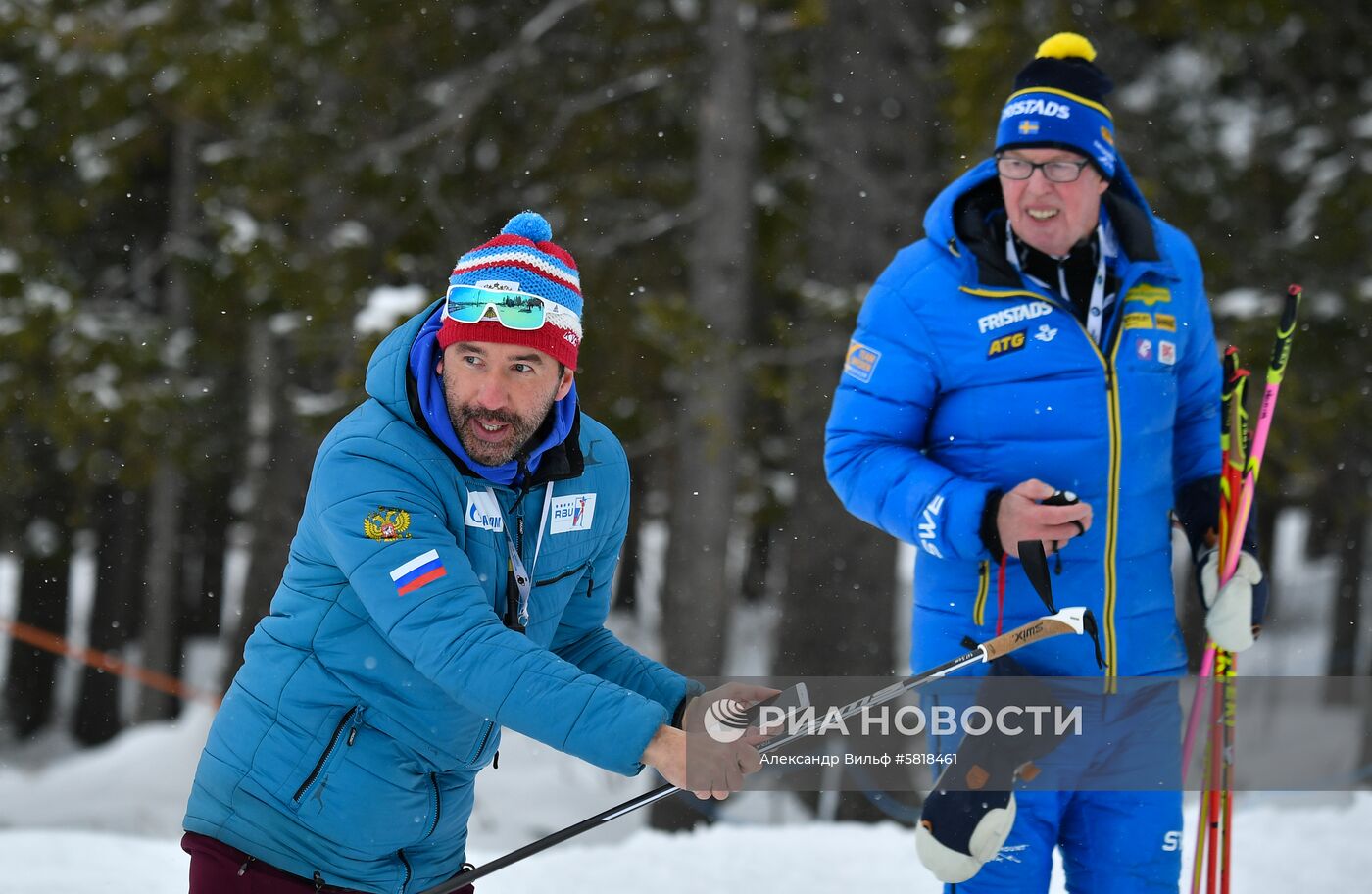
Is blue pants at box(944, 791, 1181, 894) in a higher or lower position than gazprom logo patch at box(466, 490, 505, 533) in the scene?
lower

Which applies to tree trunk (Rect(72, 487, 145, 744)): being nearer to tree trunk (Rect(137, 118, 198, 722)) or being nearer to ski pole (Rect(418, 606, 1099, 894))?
tree trunk (Rect(137, 118, 198, 722))

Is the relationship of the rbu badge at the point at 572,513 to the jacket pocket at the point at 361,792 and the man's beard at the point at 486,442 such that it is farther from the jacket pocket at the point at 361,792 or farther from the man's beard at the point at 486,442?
the jacket pocket at the point at 361,792

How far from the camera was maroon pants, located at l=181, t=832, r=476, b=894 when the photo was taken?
271cm

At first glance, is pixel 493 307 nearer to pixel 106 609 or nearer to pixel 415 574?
pixel 415 574

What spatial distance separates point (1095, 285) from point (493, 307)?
1623 millimetres

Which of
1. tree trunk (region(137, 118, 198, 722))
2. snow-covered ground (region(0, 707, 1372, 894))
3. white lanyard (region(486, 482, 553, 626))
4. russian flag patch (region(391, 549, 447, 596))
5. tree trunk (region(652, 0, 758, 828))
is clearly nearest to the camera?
russian flag patch (region(391, 549, 447, 596))

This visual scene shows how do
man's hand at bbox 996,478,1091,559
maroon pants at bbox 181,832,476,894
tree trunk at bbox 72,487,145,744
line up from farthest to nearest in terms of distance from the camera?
tree trunk at bbox 72,487,145,744, man's hand at bbox 996,478,1091,559, maroon pants at bbox 181,832,476,894

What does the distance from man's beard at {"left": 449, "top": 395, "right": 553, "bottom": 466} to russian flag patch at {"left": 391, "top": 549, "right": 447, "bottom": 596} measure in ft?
0.88

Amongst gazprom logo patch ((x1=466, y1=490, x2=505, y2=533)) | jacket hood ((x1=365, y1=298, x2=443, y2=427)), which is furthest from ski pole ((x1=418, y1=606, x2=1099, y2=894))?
jacket hood ((x1=365, y1=298, x2=443, y2=427))

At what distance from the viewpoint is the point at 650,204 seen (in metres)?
9.99

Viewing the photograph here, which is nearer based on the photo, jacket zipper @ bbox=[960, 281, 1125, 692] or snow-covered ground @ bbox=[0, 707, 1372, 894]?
jacket zipper @ bbox=[960, 281, 1125, 692]

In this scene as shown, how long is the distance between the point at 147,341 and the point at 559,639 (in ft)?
31.1

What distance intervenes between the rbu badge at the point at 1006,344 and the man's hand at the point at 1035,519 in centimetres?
38

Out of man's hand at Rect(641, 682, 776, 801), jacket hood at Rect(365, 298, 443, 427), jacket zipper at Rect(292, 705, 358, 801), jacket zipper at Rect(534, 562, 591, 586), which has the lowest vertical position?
jacket zipper at Rect(292, 705, 358, 801)
